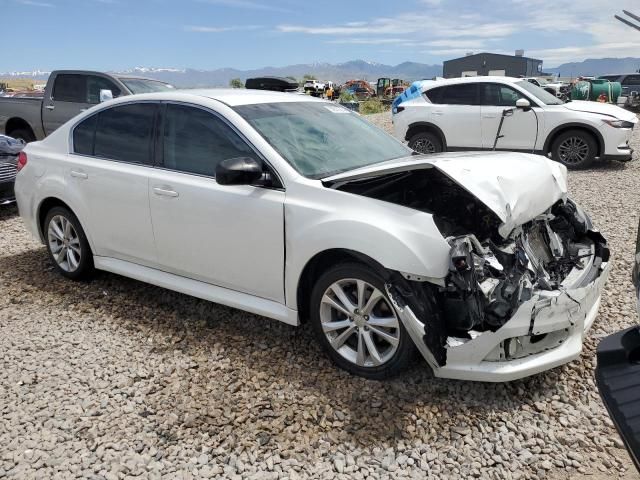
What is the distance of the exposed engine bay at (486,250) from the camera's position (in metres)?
2.75

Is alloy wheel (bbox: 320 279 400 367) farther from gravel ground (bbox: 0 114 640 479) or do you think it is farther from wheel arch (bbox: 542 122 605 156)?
wheel arch (bbox: 542 122 605 156)

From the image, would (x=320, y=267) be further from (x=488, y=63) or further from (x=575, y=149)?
(x=488, y=63)

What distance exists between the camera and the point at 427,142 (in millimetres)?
10930

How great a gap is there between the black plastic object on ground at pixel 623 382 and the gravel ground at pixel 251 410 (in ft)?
2.77

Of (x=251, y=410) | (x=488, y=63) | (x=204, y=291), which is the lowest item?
(x=251, y=410)

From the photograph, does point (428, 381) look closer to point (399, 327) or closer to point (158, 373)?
point (399, 327)

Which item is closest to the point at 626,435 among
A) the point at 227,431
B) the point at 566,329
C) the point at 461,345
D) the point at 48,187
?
the point at 461,345

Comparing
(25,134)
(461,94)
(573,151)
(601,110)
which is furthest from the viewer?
(25,134)

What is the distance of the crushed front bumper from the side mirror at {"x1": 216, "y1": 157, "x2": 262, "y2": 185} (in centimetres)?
111

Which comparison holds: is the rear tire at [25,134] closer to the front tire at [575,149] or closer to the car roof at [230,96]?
the car roof at [230,96]

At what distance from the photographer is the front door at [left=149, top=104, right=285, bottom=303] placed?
11.0 feet

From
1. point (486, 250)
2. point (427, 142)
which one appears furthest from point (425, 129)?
point (486, 250)

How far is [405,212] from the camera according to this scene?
→ 2.94 metres

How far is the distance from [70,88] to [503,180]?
30.6 feet
